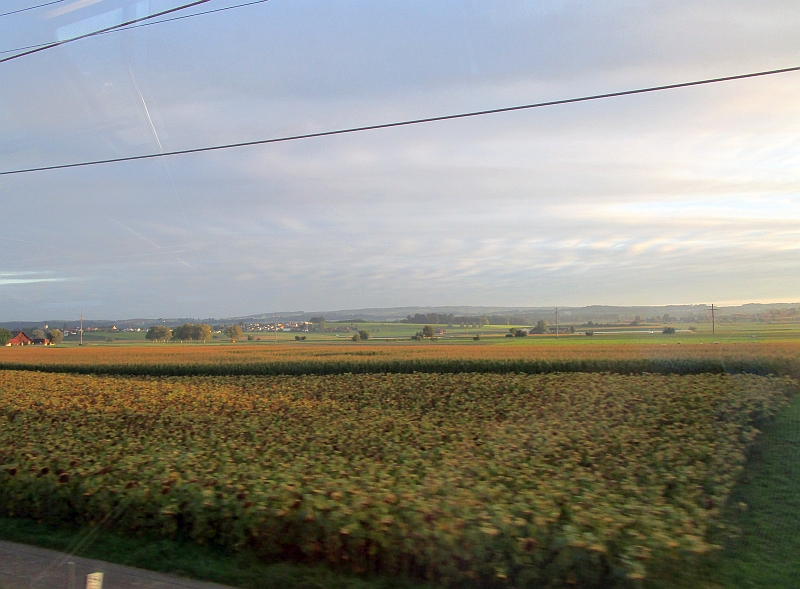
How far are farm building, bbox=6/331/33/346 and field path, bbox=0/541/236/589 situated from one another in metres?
49.2

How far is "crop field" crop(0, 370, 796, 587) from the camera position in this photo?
4.38 metres

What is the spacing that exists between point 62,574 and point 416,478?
3.23 metres

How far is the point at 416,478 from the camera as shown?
19.9 feet

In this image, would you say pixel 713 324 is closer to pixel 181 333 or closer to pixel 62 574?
pixel 62 574

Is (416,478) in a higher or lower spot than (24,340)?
lower

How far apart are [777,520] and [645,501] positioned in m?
2.01

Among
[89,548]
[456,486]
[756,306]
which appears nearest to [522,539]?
[456,486]

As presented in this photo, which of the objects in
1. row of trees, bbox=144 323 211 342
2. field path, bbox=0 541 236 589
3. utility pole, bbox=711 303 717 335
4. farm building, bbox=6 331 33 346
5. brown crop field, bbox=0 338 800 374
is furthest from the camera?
farm building, bbox=6 331 33 346

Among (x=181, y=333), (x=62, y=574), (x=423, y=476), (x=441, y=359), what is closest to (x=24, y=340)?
(x=181, y=333)

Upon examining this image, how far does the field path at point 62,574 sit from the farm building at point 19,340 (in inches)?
1939

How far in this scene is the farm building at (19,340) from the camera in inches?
1884

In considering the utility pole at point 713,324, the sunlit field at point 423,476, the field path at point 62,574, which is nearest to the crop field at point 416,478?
the sunlit field at point 423,476

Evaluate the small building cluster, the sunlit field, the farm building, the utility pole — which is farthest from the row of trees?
the utility pole

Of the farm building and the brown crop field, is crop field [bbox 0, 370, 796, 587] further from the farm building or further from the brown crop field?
the farm building
